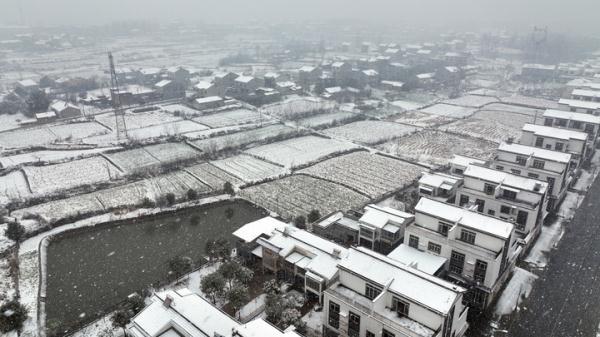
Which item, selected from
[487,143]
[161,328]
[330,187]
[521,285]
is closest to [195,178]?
[330,187]

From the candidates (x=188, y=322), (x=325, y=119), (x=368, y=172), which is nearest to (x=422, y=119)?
(x=325, y=119)

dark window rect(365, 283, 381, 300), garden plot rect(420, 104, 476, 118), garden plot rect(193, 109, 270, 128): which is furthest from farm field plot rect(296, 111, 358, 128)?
dark window rect(365, 283, 381, 300)

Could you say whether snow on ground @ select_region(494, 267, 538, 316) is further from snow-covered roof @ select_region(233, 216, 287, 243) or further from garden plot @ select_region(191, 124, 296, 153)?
garden plot @ select_region(191, 124, 296, 153)

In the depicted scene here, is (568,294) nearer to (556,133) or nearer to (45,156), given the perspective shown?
(556,133)

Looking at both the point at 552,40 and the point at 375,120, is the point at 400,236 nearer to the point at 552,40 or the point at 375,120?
the point at 375,120

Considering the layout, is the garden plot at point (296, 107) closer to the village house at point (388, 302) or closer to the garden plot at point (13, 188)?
the garden plot at point (13, 188)

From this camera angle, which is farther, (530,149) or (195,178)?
(195,178)
